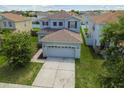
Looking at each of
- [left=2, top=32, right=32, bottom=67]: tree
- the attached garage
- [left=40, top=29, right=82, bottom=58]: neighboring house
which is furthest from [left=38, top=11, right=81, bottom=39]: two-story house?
[left=2, top=32, right=32, bottom=67]: tree

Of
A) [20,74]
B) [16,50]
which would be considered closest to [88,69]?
[20,74]

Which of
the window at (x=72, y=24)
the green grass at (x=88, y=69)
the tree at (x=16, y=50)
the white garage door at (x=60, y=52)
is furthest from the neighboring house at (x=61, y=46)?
the window at (x=72, y=24)

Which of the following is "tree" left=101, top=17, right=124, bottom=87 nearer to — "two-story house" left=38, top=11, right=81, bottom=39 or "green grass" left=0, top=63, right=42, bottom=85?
"green grass" left=0, top=63, right=42, bottom=85

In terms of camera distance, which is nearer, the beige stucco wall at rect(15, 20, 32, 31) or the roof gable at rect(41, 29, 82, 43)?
the roof gable at rect(41, 29, 82, 43)

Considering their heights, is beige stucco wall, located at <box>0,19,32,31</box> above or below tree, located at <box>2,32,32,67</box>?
above

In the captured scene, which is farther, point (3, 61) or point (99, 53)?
point (99, 53)

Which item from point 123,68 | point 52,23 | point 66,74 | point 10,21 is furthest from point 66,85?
point 10,21

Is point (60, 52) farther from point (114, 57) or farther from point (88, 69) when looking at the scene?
point (114, 57)

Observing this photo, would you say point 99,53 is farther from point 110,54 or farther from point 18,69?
point 110,54
